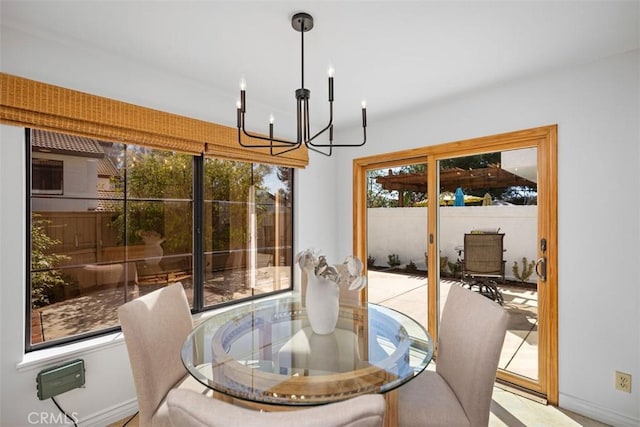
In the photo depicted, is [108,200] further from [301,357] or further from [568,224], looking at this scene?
[568,224]

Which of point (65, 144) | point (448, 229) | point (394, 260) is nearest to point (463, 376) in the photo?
point (448, 229)

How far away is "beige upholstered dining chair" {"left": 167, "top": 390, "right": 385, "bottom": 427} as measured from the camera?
0.70 meters

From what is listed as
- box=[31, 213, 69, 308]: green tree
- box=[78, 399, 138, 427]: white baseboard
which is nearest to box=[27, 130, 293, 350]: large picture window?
box=[31, 213, 69, 308]: green tree

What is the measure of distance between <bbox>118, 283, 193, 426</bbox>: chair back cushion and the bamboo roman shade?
111cm

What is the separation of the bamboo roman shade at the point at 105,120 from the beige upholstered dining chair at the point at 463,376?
2.18 metres

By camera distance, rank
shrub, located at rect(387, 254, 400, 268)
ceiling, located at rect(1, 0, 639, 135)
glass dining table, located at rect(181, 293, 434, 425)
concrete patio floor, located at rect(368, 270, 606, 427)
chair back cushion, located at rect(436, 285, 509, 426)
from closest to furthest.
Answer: glass dining table, located at rect(181, 293, 434, 425) < chair back cushion, located at rect(436, 285, 509, 426) < ceiling, located at rect(1, 0, 639, 135) < concrete patio floor, located at rect(368, 270, 606, 427) < shrub, located at rect(387, 254, 400, 268)

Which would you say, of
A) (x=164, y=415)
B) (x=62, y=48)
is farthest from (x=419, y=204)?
(x=62, y=48)

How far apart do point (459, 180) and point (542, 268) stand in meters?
0.98

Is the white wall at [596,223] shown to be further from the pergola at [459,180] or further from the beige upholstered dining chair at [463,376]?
the beige upholstered dining chair at [463,376]

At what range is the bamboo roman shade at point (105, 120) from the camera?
179 cm

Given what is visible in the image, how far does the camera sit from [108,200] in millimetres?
2279

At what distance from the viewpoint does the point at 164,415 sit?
147 centimetres

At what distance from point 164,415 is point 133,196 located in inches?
60.9

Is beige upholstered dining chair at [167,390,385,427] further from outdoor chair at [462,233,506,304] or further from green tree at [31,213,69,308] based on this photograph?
outdoor chair at [462,233,506,304]
